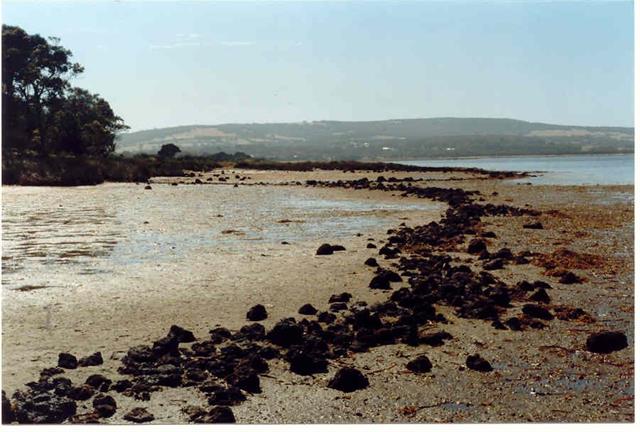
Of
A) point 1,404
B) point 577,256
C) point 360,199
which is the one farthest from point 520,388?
point 360,199

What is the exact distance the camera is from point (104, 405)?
7613 millimetres

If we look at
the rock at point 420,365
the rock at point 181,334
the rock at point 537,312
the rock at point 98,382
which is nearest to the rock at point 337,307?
the rock at point 181,334

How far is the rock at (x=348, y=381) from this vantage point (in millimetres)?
8414

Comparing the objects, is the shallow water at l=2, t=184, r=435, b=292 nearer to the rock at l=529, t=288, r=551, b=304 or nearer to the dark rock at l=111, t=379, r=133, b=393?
the dark rock at l=111, t=379, r=133, b=393

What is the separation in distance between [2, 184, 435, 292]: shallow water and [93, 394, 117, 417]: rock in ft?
22.7

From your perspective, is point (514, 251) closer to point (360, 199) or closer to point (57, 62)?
point (360, 199)

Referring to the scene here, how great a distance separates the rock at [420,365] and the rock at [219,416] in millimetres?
2695

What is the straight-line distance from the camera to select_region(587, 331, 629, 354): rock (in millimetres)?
9922

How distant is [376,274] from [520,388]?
7.33m

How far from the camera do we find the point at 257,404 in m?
8.00

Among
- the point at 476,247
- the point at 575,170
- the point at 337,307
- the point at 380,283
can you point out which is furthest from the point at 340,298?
the point at 575,170

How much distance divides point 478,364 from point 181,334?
4088mm

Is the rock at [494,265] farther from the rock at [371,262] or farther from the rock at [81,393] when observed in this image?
the rock at [81,393]

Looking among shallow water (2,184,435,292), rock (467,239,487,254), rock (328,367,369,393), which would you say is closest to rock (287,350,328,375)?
rock (328,367,369,393)
